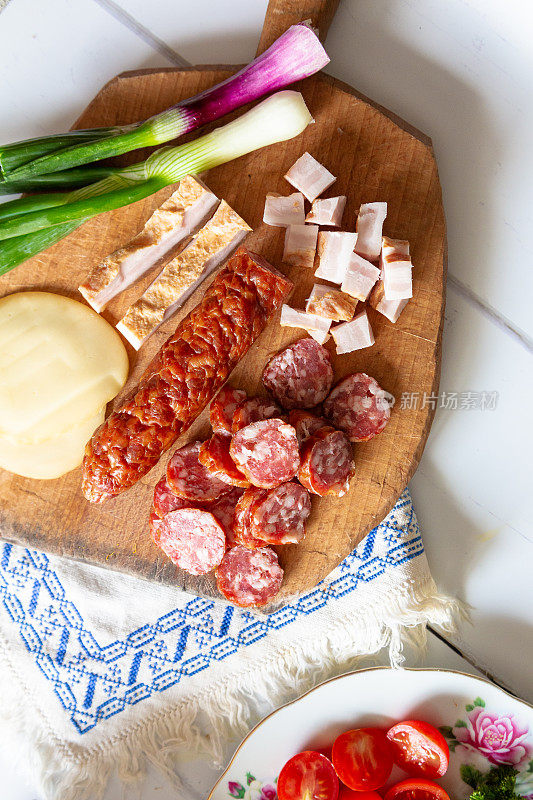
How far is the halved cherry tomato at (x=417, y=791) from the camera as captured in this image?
7.49 feet

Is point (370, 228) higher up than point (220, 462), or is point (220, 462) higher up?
point (370, 228)

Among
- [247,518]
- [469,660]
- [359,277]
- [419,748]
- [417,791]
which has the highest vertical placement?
[359,277]

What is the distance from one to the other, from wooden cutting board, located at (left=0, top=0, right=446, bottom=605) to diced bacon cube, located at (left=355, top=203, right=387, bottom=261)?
0.10 m

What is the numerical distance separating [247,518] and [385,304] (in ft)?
3.02

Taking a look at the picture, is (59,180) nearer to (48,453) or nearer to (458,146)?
(48,453)

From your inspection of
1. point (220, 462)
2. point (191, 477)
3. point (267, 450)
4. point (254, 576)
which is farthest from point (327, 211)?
point (254, 576)

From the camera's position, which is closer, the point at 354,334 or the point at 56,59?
the point at 354,334

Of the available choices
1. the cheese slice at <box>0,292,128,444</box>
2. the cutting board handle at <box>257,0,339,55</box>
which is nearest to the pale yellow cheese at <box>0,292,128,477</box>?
the cheese slice at <box>0,292,128,444</box>

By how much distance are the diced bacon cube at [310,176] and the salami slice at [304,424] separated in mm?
783

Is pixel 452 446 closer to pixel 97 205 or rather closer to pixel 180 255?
pixel 180 255

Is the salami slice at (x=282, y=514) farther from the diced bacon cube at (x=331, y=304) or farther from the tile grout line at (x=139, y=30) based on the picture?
the tile grout line at (x=139, y=30)

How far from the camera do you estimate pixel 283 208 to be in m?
2.26

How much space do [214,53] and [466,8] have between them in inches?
37.5

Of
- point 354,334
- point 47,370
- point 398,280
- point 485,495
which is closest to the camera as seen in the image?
point 398,280
